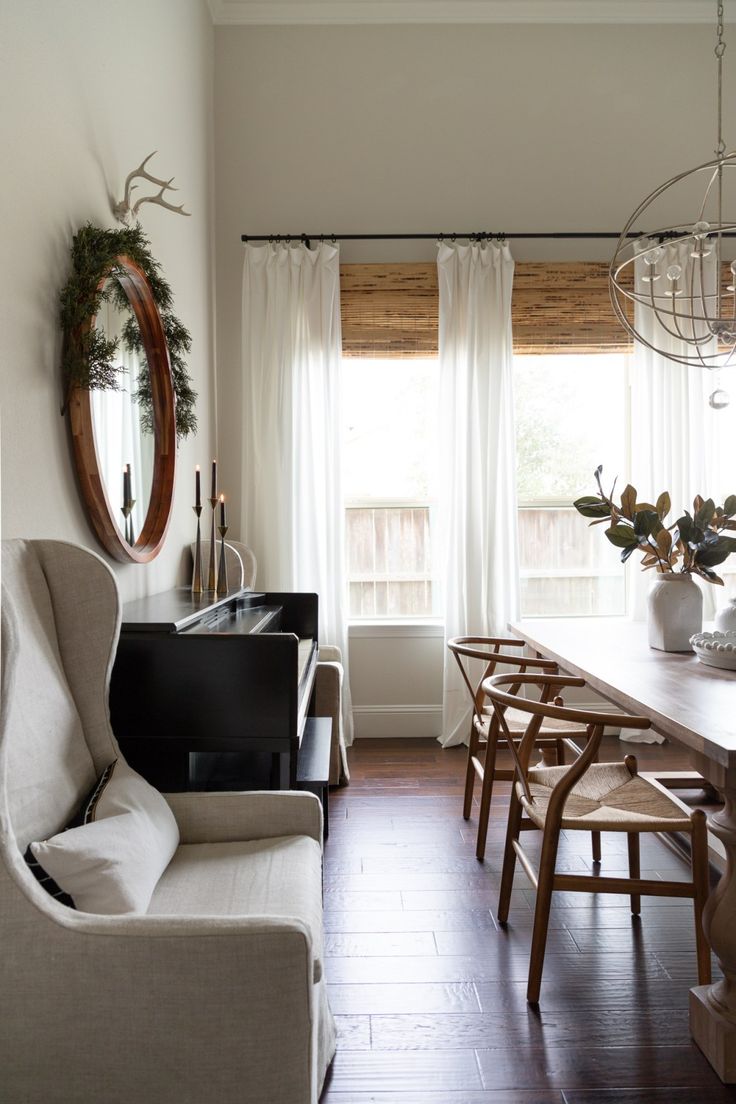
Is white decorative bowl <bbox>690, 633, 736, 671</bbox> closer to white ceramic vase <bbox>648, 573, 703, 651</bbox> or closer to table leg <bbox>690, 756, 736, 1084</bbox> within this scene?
white ceramic vase <bbox>648, 573, 703, 651</bbox>

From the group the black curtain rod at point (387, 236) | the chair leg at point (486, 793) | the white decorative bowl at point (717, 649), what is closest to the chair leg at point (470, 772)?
the chair leg at point (486, 793)

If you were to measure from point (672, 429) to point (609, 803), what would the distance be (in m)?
2.93

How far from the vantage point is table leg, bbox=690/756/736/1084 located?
173cm

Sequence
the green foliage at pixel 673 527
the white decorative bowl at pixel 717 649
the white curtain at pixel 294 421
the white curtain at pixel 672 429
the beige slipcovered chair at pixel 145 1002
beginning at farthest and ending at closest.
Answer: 1. the white curtain at pixel 672 429
2. the white curtain at pixel 294 421
3. the green foliage at pixel 673 527
4. the white decorative bowl at pixel 717 649
5. the beige slipcovered chair at pixel 145 1002

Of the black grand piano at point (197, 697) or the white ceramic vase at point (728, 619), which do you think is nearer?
the black grand piano at point (197, 697)

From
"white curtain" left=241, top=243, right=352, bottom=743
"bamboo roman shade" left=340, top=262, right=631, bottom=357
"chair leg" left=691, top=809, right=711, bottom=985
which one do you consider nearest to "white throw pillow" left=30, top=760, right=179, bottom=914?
"chair leg" left=691, top=809, right=711, bottom=985

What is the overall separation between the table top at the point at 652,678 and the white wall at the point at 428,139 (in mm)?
1504

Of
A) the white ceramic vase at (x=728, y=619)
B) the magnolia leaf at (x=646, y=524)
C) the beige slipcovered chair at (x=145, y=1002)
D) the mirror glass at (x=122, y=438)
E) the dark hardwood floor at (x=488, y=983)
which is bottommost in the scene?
the dark hardwood floor at (x=488, y=983)

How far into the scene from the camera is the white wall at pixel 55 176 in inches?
73.7

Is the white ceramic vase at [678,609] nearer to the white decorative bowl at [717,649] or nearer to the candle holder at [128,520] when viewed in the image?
the white decorative bowl at [717,649]

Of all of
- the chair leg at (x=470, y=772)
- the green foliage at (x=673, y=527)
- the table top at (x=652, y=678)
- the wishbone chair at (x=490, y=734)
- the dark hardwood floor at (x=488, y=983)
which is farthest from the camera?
the chair leg at (x=470, y=772)

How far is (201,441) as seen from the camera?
13.6 ft

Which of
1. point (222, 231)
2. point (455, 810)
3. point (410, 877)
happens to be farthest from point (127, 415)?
point (222, 231)

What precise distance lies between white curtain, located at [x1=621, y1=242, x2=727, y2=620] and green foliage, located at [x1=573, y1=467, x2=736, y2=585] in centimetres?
178
